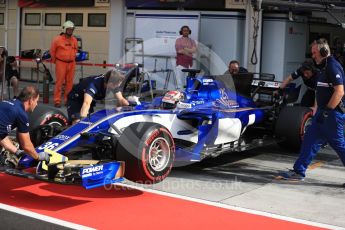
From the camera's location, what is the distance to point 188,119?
7777 millimetres

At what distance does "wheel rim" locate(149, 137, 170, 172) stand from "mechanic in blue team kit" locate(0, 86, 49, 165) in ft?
4.06

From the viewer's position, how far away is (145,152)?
656 cm

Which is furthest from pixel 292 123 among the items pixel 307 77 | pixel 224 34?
pixel 224 34

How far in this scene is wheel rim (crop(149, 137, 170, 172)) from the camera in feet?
22.2

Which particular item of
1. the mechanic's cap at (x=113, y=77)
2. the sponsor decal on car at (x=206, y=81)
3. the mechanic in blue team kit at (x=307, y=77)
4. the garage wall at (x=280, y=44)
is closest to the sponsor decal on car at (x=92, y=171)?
the mechanic's cap at (x=113, y=77)

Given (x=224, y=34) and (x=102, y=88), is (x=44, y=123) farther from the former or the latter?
(x=224, y=34)

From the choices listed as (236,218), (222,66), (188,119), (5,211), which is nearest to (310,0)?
(222,66)

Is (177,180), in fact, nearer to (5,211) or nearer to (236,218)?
(236,218)

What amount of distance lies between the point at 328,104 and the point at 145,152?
2.43m

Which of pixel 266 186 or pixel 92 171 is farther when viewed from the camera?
pixel 266 186

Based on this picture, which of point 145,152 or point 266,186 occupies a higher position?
point 145,152

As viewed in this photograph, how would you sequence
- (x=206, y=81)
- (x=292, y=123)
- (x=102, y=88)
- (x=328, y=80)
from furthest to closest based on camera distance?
1. (x=292, y=123)
2. (x=206, y=81)
3. (x=102, y=88)
4. (x=328, y=80)

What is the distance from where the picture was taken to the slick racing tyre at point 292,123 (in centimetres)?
884

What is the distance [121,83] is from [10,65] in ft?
21.1
